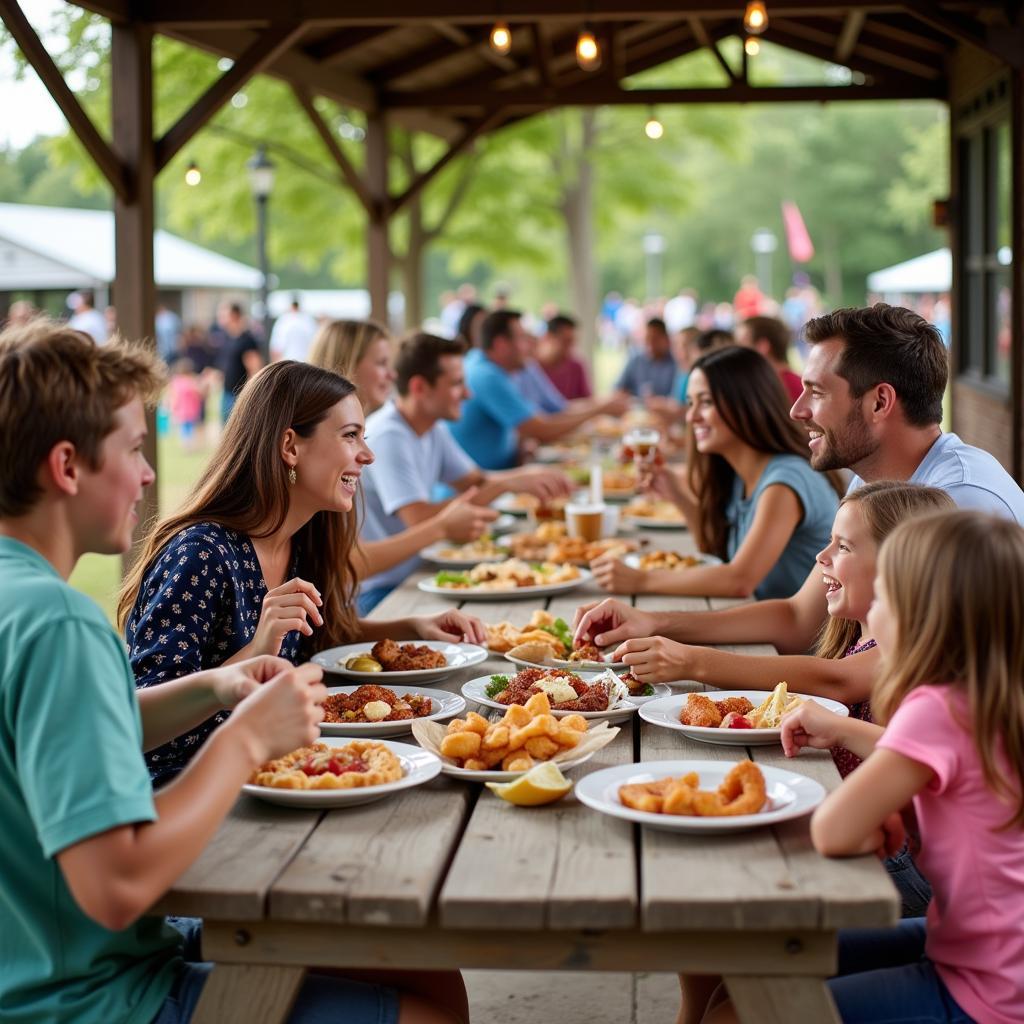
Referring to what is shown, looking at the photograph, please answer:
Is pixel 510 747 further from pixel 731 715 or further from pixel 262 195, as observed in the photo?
pixel 262 195

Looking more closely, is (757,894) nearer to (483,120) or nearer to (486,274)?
(483,120)

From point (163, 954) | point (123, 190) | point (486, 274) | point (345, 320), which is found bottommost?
point (163, 954)

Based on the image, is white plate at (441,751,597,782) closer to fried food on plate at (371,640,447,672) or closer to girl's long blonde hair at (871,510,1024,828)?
girl's long blonde hair at (871,510,1024,828)

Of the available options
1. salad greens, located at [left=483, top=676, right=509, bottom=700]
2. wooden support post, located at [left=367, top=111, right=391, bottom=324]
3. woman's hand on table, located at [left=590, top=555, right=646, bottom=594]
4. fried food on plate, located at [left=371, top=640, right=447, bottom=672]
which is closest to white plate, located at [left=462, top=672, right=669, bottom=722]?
salad greens, located at [left=483, top=676, right=509, bottom=700]

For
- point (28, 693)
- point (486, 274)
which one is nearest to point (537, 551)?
point (28, 693)

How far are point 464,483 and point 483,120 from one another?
603cm

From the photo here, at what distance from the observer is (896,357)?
3305mm

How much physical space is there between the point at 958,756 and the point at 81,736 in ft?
3.81

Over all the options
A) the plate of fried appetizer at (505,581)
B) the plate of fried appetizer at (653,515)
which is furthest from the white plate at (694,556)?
the plate of fried appetizer at (653,515)

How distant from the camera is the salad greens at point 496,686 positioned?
277 cm

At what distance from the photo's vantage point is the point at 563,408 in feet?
35.9

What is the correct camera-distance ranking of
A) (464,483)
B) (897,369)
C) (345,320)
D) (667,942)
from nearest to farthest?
1. (667,942)
2. (897,369)
3. (345,320)
4. (464,483)

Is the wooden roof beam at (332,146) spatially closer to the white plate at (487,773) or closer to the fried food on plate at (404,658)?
the fried food on plate at (404,658)

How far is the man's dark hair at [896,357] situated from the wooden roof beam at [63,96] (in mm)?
3816
